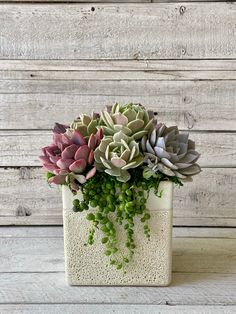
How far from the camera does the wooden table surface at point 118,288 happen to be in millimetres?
825

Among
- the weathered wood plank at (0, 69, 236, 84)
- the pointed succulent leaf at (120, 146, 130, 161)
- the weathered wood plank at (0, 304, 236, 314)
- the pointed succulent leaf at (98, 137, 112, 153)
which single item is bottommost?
the weathered wood plank at (0, 304, 236, 314)

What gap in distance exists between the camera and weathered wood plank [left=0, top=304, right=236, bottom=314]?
809 millimetres

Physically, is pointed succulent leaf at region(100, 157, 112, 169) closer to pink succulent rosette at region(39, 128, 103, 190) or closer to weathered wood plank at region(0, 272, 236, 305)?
pink succulent rosette at region(39, 128, 103, 190)

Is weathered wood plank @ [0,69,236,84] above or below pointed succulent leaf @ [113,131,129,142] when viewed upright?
above

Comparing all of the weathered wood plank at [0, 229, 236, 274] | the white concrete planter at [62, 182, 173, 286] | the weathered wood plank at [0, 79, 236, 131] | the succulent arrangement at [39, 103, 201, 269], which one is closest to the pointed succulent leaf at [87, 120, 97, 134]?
the succulent arrangement at [39, 103, 201, 269]

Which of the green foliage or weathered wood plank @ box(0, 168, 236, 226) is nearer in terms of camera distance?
the green foliage

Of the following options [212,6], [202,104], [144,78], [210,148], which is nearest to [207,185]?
[210,148]

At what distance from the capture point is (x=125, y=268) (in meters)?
0.87

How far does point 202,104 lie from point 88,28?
315mm

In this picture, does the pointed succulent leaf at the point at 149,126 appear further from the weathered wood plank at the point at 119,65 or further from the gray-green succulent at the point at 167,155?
the weathered wood plank at the point at 119,65

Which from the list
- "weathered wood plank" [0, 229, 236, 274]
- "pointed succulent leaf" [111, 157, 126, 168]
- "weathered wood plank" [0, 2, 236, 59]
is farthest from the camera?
"weathered wood plank" [0, 2, 236, 59]

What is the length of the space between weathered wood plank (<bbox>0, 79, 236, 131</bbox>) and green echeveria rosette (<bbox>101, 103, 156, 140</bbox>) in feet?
1.19

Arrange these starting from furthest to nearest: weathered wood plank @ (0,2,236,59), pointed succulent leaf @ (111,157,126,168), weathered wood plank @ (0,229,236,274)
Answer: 1. weathered wood plank @ (0,2,236,59)
2. weathered wood plank @ (0,229,236,274)
3. pointed succulent leaf @ (111,157,126,168)

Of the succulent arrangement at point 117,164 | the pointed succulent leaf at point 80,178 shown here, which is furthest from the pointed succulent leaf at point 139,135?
the pointed succulent leaf at point 80,178
